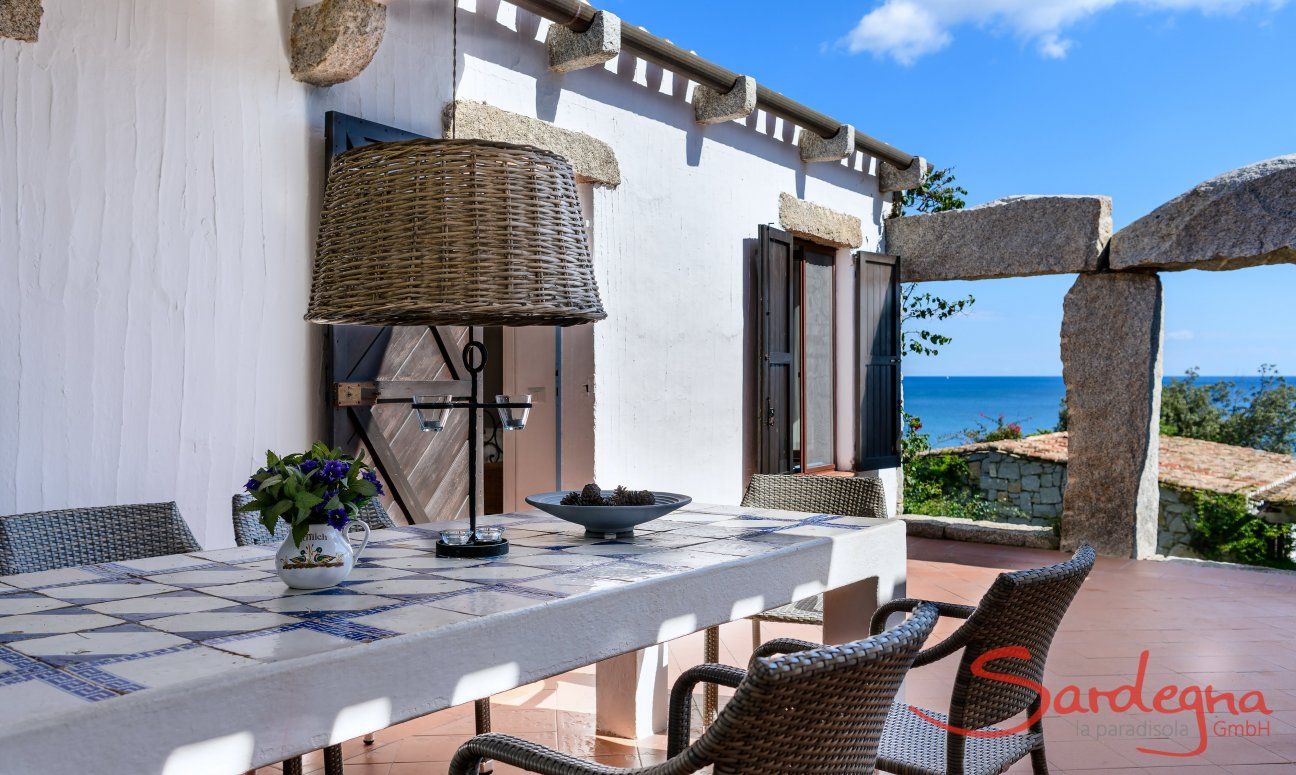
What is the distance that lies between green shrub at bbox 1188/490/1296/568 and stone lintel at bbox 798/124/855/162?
15.3 feet

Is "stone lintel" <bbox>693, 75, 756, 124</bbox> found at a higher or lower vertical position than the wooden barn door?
higher

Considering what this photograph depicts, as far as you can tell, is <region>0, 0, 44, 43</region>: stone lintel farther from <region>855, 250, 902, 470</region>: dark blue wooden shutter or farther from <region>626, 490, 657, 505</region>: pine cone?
<region>855, 250, 902, 470</region>: dark blue wooden shutter

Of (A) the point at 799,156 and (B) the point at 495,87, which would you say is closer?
(B) the point at 495,87

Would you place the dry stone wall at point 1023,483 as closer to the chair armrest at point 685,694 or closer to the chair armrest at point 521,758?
the chair armrest at point 685,694

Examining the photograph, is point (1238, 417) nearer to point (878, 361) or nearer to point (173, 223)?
point (878, 361)

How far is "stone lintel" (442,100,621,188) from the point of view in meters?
3.93

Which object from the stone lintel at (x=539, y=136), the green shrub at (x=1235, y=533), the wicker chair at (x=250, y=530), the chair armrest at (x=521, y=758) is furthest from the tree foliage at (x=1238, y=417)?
the chair armrest at (x=521, y=758)

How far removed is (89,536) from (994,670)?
201 centimetres

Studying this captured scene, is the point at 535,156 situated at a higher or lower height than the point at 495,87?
lower

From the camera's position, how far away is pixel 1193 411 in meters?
14.4

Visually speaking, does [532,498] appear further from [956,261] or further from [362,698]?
[956,261]

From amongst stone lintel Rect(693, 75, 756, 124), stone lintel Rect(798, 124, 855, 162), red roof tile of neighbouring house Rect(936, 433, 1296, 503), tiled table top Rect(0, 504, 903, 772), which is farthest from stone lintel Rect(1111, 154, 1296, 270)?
tiled table top Rect(0, 504, 903, 772)

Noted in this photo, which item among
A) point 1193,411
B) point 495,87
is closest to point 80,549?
point 495,87

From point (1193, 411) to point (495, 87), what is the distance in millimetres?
13363
